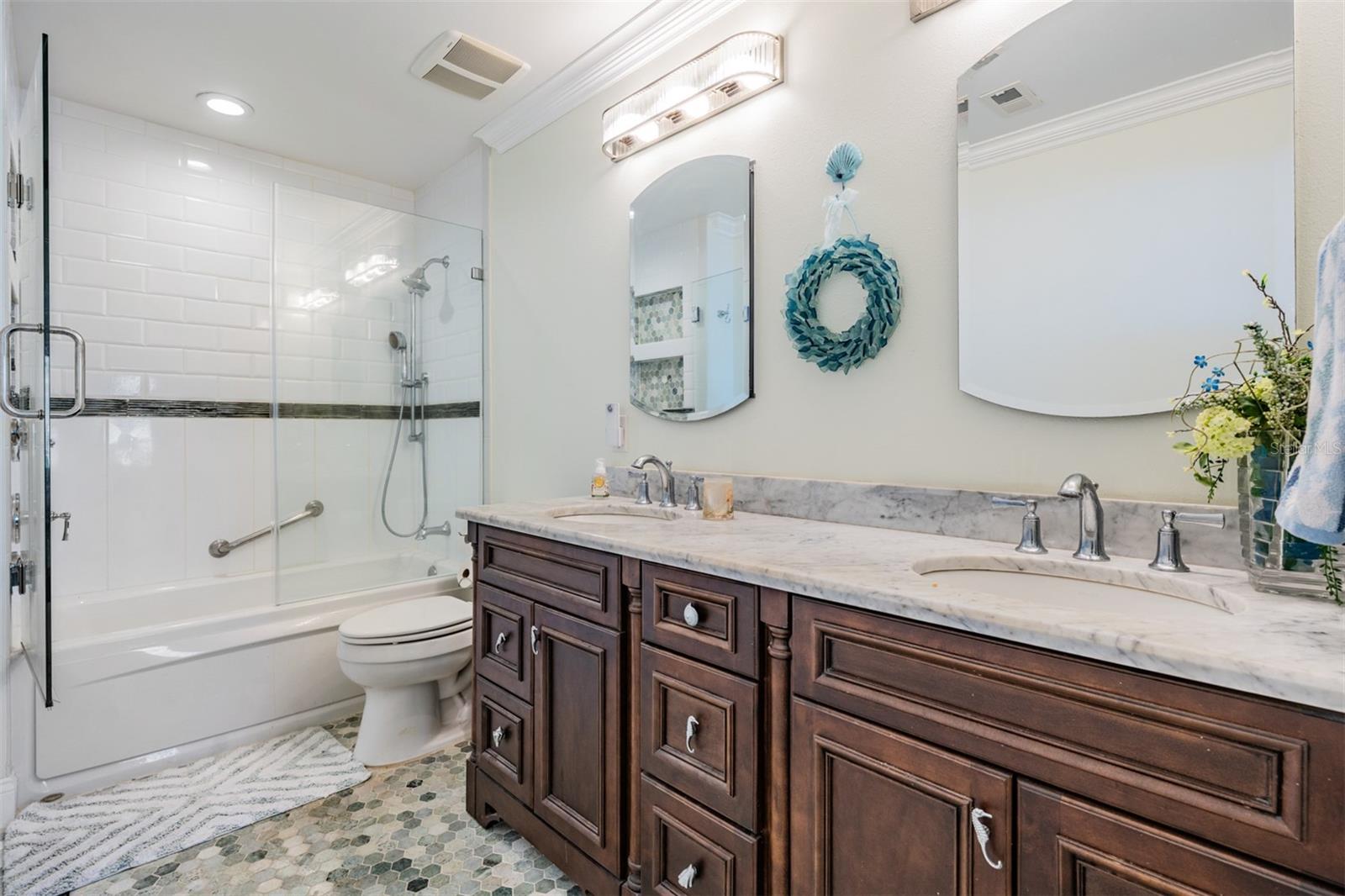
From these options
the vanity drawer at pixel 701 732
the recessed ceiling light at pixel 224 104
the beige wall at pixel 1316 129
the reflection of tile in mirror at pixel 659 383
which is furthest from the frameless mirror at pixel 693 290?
the recessed ceiling light at pixel 224 104

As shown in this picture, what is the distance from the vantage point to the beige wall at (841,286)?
135 centimetres

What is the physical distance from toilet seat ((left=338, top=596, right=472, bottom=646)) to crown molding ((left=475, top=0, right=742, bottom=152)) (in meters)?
1.93

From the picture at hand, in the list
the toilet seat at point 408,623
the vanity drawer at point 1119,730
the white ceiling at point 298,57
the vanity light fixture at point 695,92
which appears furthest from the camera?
the toilet seat at point 408,623

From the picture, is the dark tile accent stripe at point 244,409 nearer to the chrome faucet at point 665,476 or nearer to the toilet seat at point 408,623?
the toilet seat at point 408,623

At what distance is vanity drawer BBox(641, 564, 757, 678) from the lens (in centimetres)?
112

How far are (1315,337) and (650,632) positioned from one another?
1.11 meters

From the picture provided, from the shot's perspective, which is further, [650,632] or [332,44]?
[332,44]

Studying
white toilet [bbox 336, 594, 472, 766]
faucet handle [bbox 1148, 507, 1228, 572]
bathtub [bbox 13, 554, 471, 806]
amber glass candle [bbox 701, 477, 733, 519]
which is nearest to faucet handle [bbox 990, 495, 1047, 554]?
faucet handle [bbox 1148, 507, 1228, 572]

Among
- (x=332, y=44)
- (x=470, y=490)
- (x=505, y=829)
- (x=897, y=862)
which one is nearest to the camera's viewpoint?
(x=897, y=862)

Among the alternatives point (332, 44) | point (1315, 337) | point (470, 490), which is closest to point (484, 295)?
point (470, 490)

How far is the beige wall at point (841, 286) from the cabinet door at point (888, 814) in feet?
2.21

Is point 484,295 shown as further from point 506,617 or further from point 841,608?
point 841,608

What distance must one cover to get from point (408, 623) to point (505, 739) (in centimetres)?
73

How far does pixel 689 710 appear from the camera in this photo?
1.23 meters
